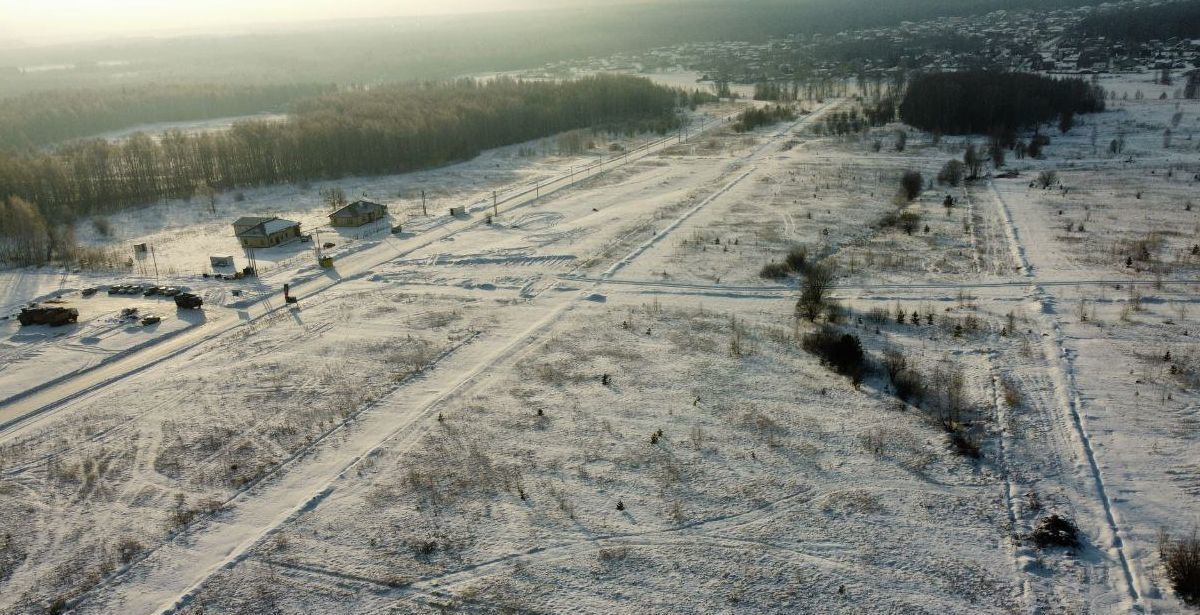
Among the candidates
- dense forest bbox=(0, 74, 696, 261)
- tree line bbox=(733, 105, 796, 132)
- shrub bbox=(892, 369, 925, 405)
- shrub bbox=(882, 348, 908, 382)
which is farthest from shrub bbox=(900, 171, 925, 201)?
dense forest bbox=(0, 74, 696, 261)

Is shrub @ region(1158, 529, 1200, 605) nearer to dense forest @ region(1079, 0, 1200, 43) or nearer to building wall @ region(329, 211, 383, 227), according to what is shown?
building wall @ region(329, 211, 383, 227)

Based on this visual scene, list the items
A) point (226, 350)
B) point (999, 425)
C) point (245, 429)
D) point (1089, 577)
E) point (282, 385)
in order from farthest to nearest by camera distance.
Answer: point (226, 350), point (282, 385), point (245, 429), point (999, 425), point (1089, 577)

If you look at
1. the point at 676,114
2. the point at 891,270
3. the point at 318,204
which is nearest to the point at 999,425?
the point at 891,270

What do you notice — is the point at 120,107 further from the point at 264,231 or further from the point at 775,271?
the point at 775,271

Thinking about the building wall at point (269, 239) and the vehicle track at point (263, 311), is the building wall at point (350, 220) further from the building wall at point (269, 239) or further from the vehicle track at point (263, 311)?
the vehicle track at point (263, 311)

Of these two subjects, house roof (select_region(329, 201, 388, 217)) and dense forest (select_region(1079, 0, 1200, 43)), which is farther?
dense forest (select_region(1079, 0, 1200, 43))

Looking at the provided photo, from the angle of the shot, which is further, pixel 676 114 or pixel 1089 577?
pixel 676 114

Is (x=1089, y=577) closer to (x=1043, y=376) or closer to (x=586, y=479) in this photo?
(x=1043, y=376)
